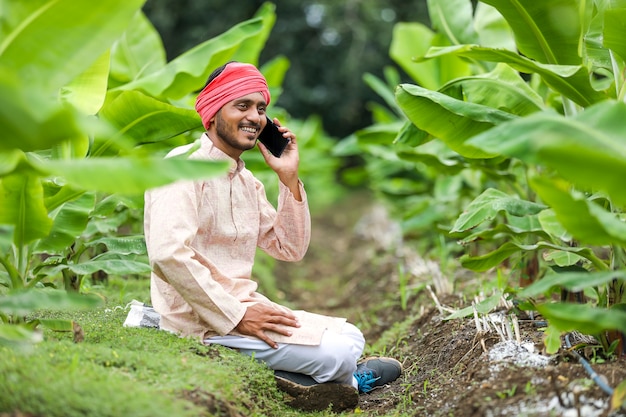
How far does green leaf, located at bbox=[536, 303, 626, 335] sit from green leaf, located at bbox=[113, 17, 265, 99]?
286cm

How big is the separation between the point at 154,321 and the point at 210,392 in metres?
0.81

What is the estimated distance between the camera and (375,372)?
3.68 m

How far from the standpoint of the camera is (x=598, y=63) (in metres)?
3.63

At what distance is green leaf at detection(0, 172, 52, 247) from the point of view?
2773 mm

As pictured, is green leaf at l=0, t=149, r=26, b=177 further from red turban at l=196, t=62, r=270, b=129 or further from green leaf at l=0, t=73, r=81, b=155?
red turban at l=196, t=62, r=270, b=129

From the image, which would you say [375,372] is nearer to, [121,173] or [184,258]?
[184,258]

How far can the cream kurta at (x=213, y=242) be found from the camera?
3062 millimetres

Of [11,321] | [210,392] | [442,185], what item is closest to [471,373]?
[210,392]

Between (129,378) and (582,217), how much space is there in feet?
5.53

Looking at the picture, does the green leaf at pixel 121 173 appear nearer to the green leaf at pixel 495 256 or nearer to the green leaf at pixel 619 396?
the green leaf at pixel 619 396

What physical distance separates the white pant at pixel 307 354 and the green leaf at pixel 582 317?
3.31ft

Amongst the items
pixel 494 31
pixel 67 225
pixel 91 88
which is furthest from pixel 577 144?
pixel 494 31

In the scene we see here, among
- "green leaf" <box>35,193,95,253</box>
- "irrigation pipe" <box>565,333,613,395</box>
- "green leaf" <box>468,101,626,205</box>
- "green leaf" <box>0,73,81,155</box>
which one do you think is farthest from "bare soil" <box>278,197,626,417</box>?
"green leaf" <box>0,73,81,155</box>

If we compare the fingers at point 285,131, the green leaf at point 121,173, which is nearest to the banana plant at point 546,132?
the fingers at point 285,131
